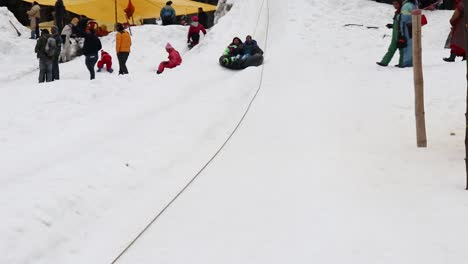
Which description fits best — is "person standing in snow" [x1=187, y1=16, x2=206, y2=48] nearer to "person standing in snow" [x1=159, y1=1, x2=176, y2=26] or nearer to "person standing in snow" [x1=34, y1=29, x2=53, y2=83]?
"person standing in snow" [x1=159, y1=1, x2=176, y2=26]

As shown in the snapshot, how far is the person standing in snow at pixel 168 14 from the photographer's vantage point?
2411 cm

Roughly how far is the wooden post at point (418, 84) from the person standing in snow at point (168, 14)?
17676 millimetres

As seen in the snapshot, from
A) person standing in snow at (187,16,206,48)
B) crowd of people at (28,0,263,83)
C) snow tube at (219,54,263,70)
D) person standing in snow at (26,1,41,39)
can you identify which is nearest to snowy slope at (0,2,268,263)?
snow tube at (219,54,263,70)

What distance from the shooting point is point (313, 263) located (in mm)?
4441

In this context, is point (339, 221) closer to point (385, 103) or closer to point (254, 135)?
point (254, 135)

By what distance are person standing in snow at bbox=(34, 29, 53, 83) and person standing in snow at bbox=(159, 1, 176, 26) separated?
920cm

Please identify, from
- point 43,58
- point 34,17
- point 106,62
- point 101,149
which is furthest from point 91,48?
point 34,17

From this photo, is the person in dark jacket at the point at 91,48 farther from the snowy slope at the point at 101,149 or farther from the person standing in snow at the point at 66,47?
the person standing in snow at the point at 66,47

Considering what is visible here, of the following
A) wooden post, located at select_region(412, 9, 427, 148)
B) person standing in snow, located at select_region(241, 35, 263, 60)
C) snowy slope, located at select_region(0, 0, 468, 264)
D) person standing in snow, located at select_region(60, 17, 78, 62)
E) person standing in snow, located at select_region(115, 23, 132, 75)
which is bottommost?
person standing in snow, located at select_region(60, 17, 78, 62)

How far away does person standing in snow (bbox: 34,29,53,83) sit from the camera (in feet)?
49.7

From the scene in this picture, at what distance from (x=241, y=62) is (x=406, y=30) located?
4225mm

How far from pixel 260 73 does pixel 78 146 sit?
6.52 meters

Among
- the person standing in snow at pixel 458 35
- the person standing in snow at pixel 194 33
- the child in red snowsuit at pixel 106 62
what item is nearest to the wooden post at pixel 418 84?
the person standing in snow at pixel 458 35

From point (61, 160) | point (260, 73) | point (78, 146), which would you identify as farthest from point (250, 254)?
point (260, 73)
